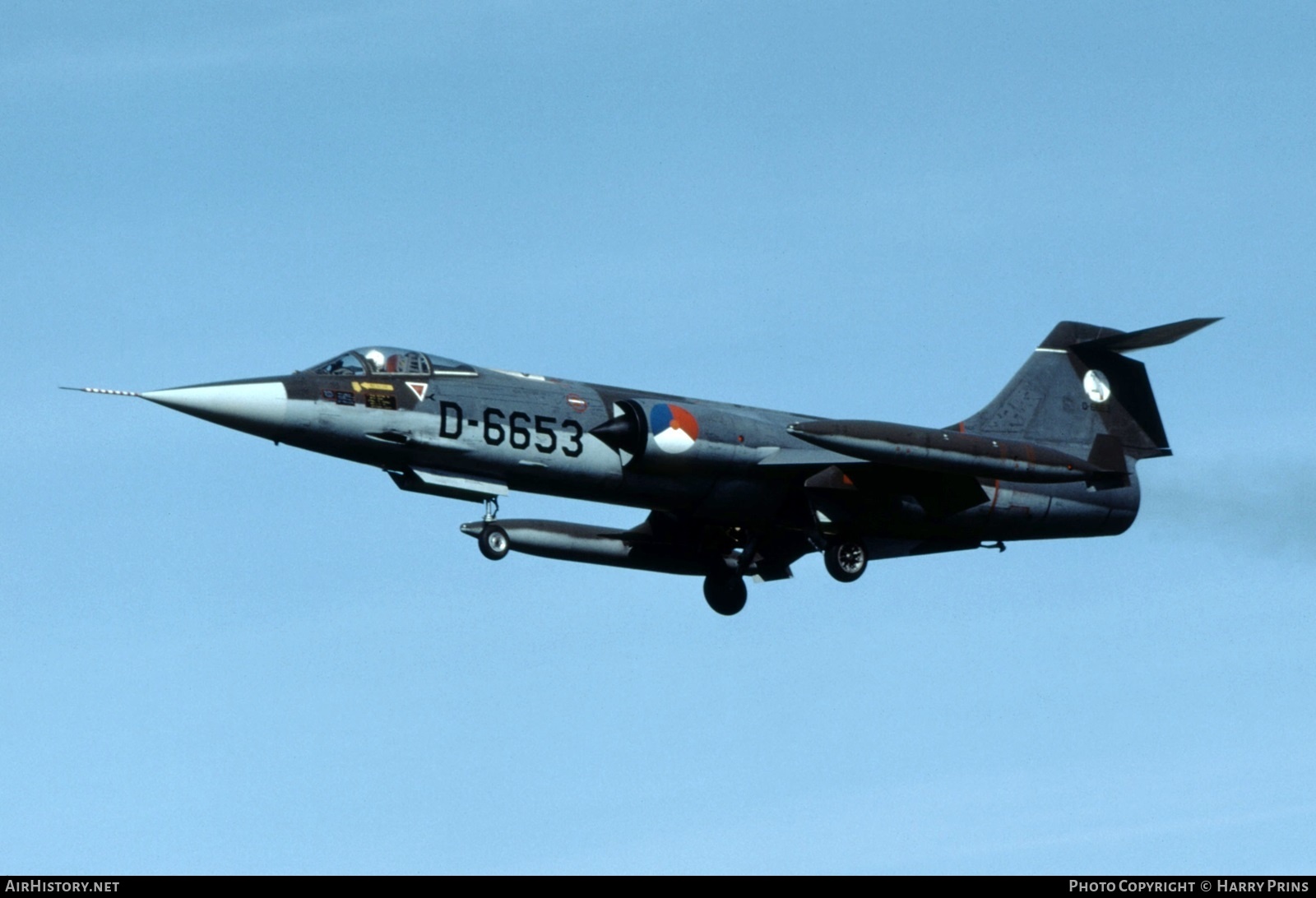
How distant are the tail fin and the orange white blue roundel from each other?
22.6 feet

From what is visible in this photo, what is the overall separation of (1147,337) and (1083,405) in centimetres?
183

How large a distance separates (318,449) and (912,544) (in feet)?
35.6

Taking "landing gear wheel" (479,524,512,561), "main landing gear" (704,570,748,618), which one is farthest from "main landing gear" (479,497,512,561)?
"main landing gear" (704,570,748,618)

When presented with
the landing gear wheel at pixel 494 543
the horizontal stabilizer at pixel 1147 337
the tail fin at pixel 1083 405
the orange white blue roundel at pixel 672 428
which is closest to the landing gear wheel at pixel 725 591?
the orange white blue roundel at pixel 672 428

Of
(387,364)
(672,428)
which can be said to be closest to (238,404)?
(387,364)

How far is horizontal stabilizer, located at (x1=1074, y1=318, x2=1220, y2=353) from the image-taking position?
115ft

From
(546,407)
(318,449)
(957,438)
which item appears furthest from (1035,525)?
(318,449)

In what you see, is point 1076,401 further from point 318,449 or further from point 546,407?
point 318,449

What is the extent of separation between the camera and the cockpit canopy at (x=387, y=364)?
31.5m

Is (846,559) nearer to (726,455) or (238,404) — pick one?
(726,455)
